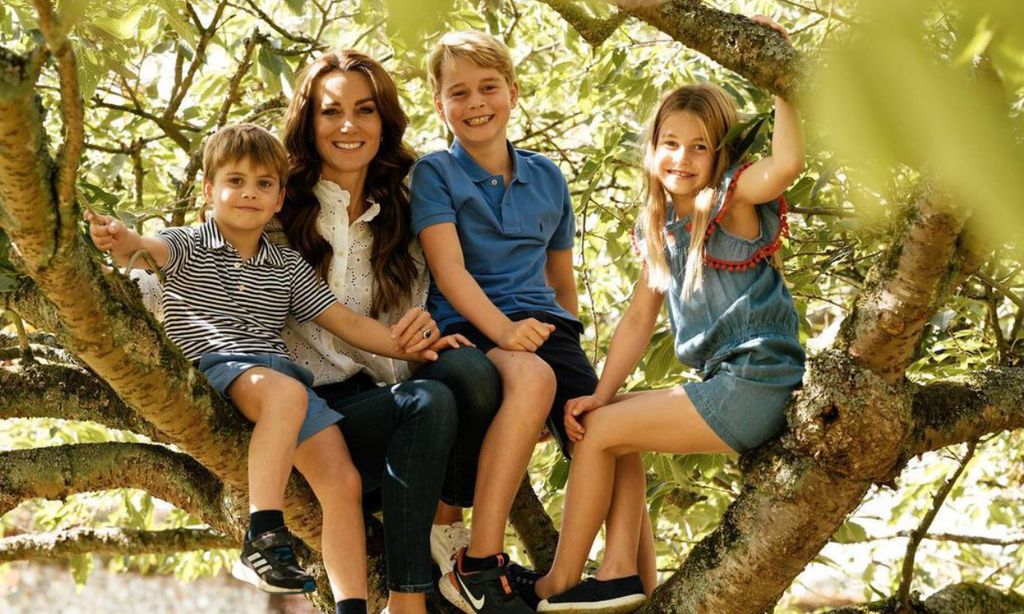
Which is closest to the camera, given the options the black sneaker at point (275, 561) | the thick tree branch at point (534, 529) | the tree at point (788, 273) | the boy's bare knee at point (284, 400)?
the tree at point (788, 273)

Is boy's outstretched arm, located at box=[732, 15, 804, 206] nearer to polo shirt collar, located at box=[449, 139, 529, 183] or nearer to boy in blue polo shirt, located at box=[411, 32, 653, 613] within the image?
boy in blue polo shirt, located at box=[411, 32, 653, 613]

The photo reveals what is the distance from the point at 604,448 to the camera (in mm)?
2422

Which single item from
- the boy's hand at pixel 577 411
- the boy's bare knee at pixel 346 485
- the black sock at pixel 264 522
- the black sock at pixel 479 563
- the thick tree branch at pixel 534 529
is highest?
the boy's hand at pixel 577 411

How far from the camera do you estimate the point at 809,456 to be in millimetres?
2104

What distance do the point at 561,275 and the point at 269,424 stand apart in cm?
103

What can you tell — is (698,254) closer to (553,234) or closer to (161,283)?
(553,234)

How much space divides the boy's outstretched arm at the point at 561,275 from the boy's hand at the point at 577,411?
0.59 meters

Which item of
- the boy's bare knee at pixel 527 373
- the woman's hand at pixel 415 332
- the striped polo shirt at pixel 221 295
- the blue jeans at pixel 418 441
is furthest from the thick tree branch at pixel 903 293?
the striped polo shirt at pixel 221 295

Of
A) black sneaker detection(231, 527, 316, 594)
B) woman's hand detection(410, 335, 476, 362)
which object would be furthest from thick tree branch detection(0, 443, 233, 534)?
woman's hand detection(410, 335, 476, 362)

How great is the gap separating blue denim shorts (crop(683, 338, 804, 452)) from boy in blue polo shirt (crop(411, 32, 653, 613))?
0.99ft

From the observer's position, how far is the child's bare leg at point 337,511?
236cm

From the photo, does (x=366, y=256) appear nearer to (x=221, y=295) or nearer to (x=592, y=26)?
(x=221, y=295)

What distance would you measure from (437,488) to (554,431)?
1.33 ft

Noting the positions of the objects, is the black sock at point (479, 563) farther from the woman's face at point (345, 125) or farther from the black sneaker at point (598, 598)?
the woman's face at point (345, 125)
